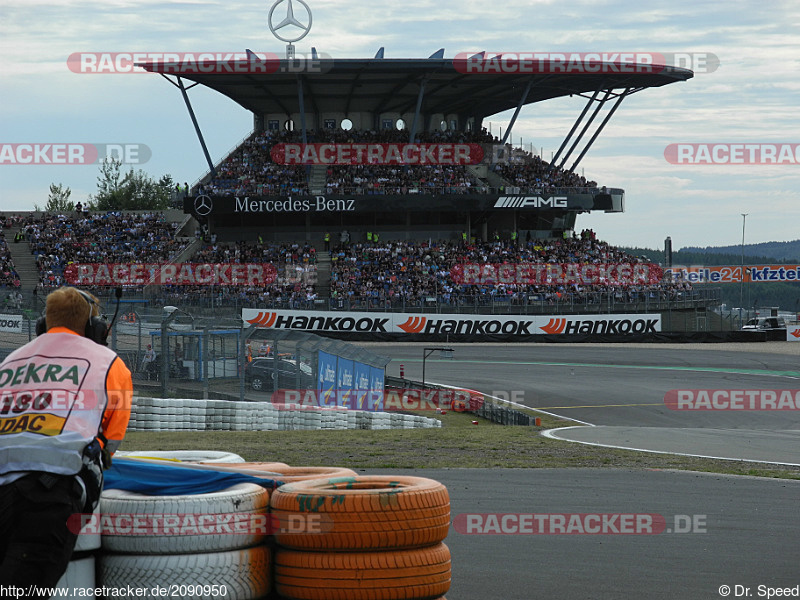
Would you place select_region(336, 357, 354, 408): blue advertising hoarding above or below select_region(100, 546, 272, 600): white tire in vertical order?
below

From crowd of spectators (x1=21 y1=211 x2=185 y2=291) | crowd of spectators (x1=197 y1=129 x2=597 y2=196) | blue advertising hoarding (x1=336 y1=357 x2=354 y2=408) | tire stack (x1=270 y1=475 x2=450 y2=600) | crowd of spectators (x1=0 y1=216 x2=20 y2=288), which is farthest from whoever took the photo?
crowd of spectators (x1=197 y1=129 x2=597 y2=196)

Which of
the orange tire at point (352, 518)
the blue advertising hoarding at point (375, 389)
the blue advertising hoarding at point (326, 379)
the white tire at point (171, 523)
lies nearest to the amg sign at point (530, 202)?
the blue advertising hoarding at point (375, 389)

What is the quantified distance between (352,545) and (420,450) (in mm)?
8383

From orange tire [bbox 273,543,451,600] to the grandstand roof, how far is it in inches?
1701

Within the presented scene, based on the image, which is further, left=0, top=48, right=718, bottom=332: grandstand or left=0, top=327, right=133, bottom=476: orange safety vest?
left=0, top=48, right=718, bottom=332: grandstand

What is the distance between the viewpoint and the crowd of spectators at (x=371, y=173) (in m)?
49.4

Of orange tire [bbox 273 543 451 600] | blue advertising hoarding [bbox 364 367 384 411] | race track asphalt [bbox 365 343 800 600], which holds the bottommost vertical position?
blue advertising hoarding [bbox 364 367 384 411]

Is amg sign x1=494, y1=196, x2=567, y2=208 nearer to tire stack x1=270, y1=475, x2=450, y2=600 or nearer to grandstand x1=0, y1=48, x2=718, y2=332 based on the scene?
grandstand x1=0, y1=48, x2=718, y2=332

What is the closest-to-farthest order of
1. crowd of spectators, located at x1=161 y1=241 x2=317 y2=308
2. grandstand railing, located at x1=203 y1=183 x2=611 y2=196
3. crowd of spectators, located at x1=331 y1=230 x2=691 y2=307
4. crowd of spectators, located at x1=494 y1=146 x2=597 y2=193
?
crowd of spectators, located at x1=161 y1=241 x2=317 y2=308 < crowd of spectators, located at x1=331 y1=230 x2=691 y2=307 < grandstand railing, located at x1=203 y1=183 x2=611 y2=196 < crowd of spectators, located at x1=494 y1=146 x2=597 y2=193

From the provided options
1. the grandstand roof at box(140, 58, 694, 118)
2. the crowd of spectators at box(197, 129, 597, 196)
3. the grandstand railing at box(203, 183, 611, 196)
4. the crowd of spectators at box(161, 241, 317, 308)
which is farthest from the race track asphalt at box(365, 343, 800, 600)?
the crowd of spectators at box(197, 129, 597, 196)

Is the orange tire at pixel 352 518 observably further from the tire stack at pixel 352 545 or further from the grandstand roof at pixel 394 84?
the grandstand roof at pixel 394 84

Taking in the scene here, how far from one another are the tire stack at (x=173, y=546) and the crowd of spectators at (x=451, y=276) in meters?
37.2

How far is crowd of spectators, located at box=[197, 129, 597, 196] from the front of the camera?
4944 centimetres

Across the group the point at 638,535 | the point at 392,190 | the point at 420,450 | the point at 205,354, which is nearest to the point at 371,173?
the point at 392,190
